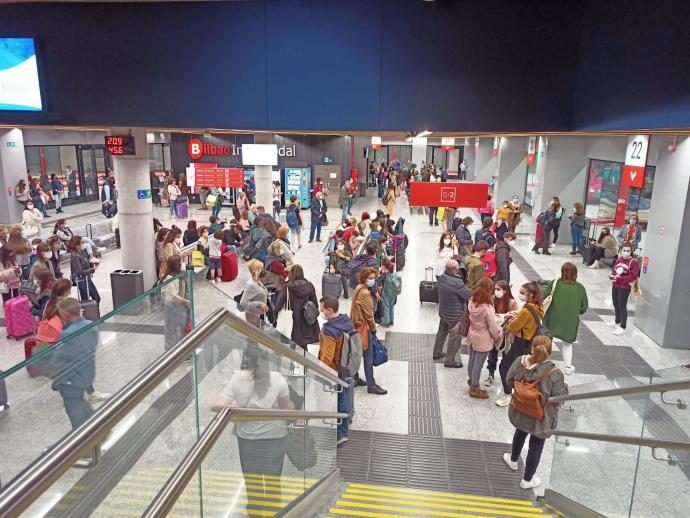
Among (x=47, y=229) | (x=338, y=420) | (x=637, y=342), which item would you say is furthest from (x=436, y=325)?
(x=47, y=229)

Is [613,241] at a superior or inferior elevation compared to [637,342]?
superior

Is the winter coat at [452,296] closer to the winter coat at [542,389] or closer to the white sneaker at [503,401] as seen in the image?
the white sneaker at [503,401]

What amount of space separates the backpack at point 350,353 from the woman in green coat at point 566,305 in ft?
9.94

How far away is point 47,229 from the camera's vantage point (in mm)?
18359

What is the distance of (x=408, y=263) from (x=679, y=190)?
22.3 ft

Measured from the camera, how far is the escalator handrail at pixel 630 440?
291cm

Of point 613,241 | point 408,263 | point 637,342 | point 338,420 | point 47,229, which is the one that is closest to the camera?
point 338,420

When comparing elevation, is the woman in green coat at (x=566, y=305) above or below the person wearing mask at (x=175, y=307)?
below

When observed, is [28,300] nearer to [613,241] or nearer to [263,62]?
[263,62]

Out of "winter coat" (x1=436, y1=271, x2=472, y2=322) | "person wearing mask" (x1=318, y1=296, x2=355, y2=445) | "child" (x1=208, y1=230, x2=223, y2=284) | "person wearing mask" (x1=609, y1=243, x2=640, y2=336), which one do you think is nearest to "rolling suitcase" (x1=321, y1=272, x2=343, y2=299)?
"winter coat" (x1=436, y1=271, x2=472, y2=322)

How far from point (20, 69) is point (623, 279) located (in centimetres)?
905

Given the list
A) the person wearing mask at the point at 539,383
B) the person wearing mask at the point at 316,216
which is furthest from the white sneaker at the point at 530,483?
the person wearing mask at the point at 316,216

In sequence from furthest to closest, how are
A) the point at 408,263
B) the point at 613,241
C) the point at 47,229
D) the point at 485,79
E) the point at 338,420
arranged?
the point at 47,229 < the point at 408,263 < the point at 613,241 < the point at 485,79 < the point at 338,420

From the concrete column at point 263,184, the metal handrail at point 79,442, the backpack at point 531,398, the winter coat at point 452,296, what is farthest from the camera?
the concrete column at point 263,184
